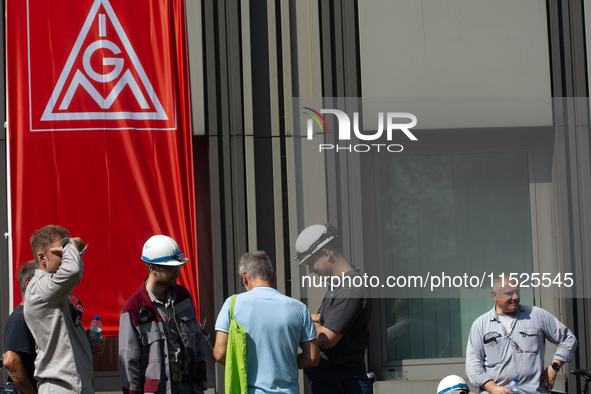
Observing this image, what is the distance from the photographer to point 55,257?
13.1ft

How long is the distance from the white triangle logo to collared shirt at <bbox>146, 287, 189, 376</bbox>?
8.59 feet

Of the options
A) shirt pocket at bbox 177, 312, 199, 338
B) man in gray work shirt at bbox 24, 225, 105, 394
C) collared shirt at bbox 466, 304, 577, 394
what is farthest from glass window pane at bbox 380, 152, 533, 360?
man in gray work shirt at bbox 24, 225, 105, 394

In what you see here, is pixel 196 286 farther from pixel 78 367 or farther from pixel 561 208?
pixel 561 208

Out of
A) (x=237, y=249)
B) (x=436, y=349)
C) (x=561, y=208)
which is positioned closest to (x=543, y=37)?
(x=561, y=208)

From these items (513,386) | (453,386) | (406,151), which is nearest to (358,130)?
(406,151)

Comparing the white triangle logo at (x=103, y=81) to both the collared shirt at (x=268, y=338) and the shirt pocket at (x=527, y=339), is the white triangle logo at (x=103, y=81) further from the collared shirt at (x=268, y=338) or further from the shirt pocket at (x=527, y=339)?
the shirt pocket at (x=527, y=339)

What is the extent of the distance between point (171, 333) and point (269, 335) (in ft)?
2.62

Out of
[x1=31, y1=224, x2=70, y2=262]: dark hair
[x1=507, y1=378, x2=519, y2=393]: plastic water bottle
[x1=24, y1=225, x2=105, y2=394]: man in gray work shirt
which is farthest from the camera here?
[x1=507, y1=378, x2=519, y2=393]: plastic water bottle

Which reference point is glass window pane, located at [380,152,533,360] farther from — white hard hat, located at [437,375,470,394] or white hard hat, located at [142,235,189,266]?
white hard hat, located at [142,235,189,266]

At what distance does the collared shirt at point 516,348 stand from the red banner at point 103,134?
2841 mm

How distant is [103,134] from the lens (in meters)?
6.15

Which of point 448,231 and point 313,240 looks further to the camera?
point 448,231

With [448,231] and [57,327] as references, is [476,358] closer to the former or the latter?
[448,231]

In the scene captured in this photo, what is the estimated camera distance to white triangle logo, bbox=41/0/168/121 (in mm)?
6141
